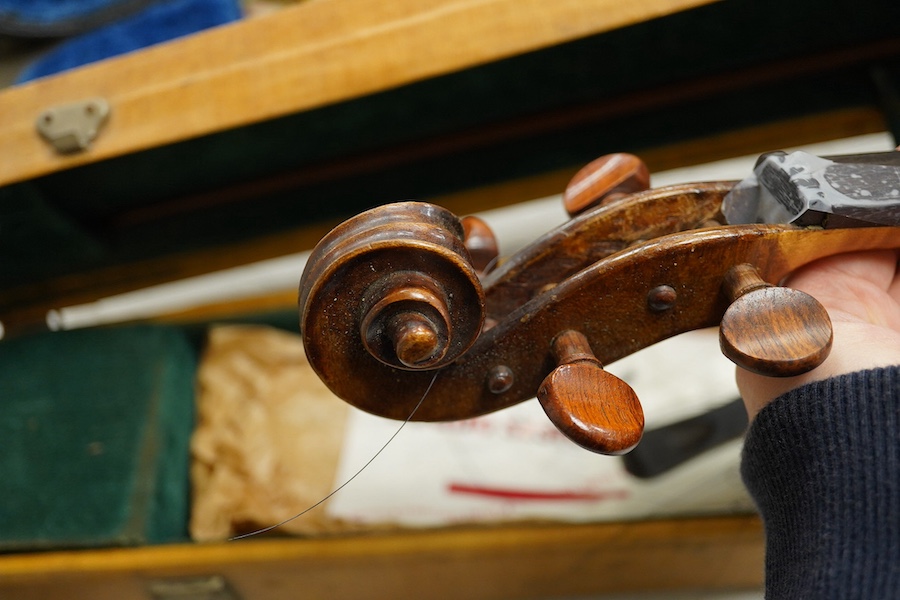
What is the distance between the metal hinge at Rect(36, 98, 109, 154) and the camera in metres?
1.02

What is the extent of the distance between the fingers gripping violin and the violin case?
33 centimetres

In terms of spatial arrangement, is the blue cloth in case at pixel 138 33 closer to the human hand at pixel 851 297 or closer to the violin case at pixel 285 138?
the violin case at pixel 285 138

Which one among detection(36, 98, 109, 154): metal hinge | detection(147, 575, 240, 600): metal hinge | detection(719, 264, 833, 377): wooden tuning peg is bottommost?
detection(147, 575, 240, 600): metal hinge

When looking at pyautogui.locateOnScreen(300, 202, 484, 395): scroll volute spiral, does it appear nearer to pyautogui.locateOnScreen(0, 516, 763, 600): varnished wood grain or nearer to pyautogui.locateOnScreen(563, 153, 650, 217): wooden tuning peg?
pyautogui.locateOnScreen(563, 153, 650, 217): wooden tuning peg

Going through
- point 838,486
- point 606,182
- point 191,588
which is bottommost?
point 191,588

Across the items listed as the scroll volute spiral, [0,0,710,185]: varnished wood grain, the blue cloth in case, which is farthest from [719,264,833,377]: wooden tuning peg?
the blue cloth in case

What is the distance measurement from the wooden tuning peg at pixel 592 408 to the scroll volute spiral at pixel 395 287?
0.26 ft

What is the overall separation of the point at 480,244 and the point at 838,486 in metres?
0.37

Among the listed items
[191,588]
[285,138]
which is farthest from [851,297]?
[191,588]

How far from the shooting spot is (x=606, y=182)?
70 centimetres

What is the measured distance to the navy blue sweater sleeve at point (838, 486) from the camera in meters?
0.50

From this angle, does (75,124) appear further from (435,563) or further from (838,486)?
(838,486)

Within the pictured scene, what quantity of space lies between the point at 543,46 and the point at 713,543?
71 cm

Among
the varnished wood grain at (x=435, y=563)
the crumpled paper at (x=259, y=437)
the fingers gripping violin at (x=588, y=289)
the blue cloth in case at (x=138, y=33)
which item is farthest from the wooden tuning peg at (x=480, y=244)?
the blue cloth in case at (x=138, y=33)
